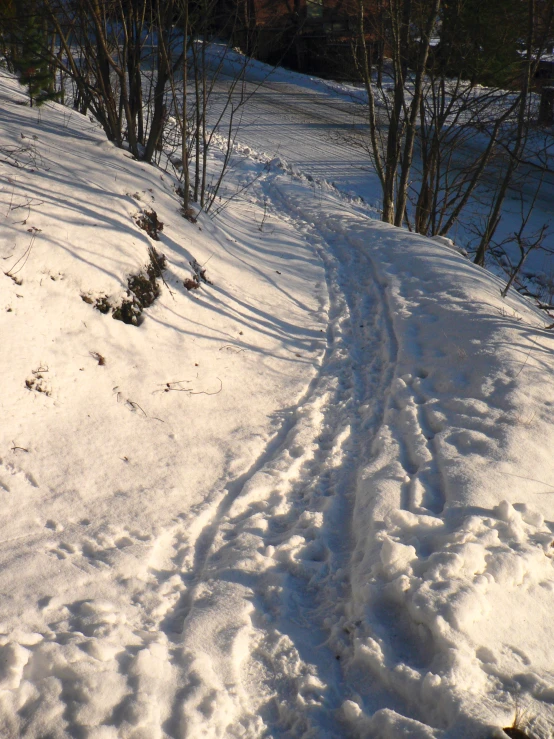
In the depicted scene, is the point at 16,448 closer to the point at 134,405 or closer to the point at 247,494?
the point at 134,405

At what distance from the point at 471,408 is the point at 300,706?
9.44 feet

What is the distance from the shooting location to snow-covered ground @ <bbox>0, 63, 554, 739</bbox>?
2.32m

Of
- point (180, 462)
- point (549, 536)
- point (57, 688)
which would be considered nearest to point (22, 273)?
point (180, 462)

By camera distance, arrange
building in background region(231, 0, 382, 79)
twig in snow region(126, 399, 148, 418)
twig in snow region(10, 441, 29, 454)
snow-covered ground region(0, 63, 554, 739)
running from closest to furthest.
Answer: snow-covered ground region(0, 63, 554, 739), twig in snow region(10, 441, 29, 454), twig in snow region(126, 399, 148, 418), building in background region(231, 0, 382, 79)

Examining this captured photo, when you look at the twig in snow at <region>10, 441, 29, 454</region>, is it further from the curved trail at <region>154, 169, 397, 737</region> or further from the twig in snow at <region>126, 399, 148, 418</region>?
the curved trail at <region>154, 169, 397, 737</region>

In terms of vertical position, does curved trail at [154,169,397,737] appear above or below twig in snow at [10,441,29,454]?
below

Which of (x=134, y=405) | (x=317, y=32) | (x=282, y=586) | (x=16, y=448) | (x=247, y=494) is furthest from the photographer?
(x=317, y=32)

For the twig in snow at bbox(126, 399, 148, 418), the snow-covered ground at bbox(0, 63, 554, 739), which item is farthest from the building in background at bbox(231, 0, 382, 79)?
the twig in snow at bbox(126, 399, 148, 418)

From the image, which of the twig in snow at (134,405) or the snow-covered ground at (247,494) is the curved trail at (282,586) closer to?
the snow-covered ground at (247,494)

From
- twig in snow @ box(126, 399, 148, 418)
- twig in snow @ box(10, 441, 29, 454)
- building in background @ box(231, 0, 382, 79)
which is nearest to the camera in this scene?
twig in snow @ box(10, 441, 29, 454)

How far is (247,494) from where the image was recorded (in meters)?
3.64

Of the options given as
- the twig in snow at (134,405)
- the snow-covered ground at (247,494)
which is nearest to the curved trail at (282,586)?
the snow-covered ground at (247,494)

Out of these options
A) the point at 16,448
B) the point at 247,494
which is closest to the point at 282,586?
the point at 247,494

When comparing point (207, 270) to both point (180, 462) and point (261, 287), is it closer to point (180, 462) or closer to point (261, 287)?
point (261, 287)
